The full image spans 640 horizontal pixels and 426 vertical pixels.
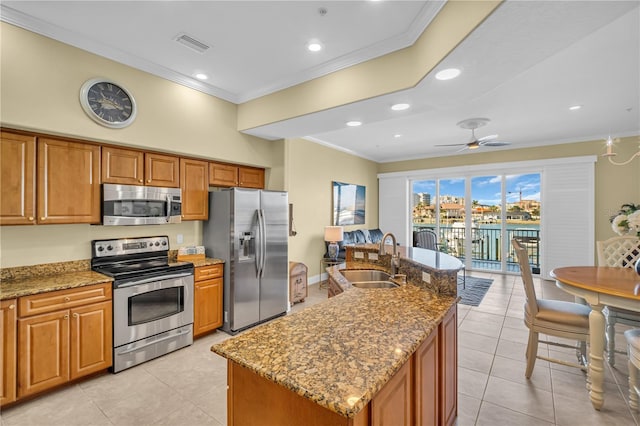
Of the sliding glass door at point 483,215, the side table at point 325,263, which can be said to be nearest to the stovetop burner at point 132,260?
the side table at point 325,263

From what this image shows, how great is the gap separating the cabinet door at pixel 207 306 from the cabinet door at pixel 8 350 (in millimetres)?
1432

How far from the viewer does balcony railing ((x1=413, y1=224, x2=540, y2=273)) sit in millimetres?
6484

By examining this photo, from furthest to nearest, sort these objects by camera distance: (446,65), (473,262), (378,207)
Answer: (378,207), (473,262), (446,65)

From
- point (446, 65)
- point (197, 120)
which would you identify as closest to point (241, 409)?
point (446, 65)

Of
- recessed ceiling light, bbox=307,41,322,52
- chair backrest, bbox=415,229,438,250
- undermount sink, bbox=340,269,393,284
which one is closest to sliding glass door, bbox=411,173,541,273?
chair backrest, bbox=415,229,438,250

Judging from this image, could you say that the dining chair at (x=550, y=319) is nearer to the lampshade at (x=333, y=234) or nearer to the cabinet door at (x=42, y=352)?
the lampshade at (x=333, y=234)

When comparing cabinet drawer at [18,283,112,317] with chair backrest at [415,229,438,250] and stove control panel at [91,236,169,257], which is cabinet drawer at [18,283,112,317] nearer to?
stove control panel at [91,236,169,257]

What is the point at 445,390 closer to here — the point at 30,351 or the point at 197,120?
the point at 30,351

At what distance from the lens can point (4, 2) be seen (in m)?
2.13

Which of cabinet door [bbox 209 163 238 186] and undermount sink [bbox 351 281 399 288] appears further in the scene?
cabinet door [bbox 209 163 238 186]

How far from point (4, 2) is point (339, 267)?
342 cm

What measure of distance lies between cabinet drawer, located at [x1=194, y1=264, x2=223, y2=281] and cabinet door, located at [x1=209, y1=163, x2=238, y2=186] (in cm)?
111

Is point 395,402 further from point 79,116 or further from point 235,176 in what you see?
point 235,176

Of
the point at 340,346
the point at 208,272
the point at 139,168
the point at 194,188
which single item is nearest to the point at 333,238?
the point at 208,272
